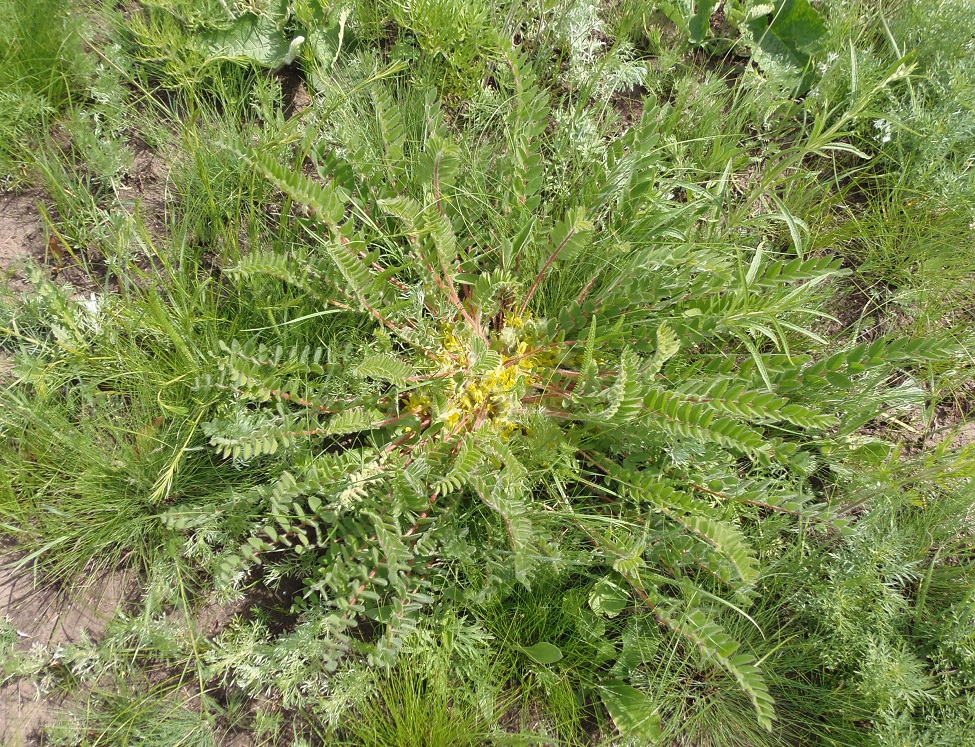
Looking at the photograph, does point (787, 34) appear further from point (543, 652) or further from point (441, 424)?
point (543, 652)

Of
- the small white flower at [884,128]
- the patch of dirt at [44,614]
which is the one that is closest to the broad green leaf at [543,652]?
the patch of dirt at [44,614]

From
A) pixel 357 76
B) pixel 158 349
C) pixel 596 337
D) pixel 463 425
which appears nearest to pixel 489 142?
pixel 357 76

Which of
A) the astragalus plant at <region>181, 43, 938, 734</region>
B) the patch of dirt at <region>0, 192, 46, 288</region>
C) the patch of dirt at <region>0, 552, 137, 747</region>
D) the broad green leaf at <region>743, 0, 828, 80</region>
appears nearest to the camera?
the astragalus plant at <region>181, 43, 938, 734</region>

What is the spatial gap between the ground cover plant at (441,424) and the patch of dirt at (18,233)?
6 centimetres

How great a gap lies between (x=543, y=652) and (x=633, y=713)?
0.28 m

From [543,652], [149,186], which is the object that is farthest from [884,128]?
[149,186]

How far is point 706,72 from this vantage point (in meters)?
2.46

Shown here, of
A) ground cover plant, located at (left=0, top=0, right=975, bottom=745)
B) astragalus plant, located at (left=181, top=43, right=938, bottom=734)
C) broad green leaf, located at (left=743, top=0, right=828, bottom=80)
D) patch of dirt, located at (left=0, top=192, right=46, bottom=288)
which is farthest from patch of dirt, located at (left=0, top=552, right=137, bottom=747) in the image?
broad green leaf, located at (left=743, top=0, right=828, bottom=80)

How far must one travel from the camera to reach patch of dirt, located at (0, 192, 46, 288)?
2.15 metres

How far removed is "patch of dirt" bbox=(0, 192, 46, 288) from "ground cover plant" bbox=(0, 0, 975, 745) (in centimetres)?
6

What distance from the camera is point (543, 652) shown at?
1842mm

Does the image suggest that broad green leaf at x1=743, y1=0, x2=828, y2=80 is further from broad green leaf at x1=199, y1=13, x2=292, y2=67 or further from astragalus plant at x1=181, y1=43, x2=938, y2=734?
broad green leaf at x1=199, y1=13, x2=292, y2=67

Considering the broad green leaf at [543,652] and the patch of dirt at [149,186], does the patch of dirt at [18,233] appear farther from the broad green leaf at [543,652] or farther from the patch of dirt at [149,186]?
the broad green leaf at [543,652]

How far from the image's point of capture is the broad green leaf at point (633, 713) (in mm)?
1826
